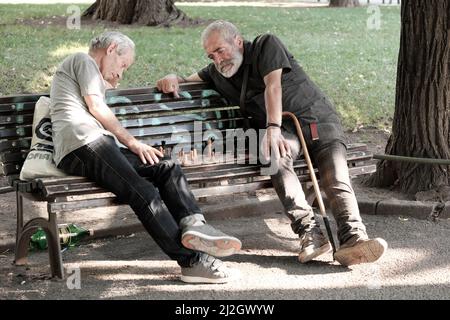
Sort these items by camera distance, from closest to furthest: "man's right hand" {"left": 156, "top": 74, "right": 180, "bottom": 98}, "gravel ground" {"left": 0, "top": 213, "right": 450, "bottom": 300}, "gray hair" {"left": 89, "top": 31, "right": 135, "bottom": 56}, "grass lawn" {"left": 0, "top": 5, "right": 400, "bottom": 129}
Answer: "gravel ground" {"left": 0, "top": 213, "right": 450, "bottom": 300}
"gray hair" {"left": 89, "top": 31, "right": 135, "bottom": 56}
"man's right hand" {"left": 156, "top": 74, "right": 180, "bottom": 98}
"grass lawn" {"left": 0, "top": 5, "right": 400, "bottom": 129}

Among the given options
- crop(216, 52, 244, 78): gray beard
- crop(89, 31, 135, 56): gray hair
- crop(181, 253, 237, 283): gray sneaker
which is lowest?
crop(181, 253, 237, 283): gray sneaker

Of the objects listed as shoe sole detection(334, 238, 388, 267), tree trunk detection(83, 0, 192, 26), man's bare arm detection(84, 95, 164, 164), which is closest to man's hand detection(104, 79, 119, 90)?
man's bare arm detection(84, 95, 164, 164)

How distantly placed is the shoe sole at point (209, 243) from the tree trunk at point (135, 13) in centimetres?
1038

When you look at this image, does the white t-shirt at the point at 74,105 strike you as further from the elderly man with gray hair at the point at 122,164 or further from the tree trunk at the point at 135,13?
the tree trunk at the point at 135,13

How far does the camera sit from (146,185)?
4.62 meters

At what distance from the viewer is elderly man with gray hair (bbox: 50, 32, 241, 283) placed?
454 cm

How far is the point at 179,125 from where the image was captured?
5.75 metres

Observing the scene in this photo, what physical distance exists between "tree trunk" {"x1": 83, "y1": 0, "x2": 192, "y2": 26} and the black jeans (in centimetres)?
1001

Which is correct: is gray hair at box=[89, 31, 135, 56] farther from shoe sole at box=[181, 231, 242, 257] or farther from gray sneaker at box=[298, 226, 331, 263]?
gray sneaker at box=[298, 226, 331, 263]

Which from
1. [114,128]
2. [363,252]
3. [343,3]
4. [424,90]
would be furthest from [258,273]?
[343,3]

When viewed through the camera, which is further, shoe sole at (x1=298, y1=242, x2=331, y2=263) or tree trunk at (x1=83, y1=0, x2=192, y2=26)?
tree trunk at (x1=83, y1=0, x2=192, y2=26)

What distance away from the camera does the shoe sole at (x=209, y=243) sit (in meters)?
4.47

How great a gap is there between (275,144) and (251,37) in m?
8.22

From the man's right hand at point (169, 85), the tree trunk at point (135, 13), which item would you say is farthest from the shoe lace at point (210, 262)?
the tree trunk at point (135, 13)
